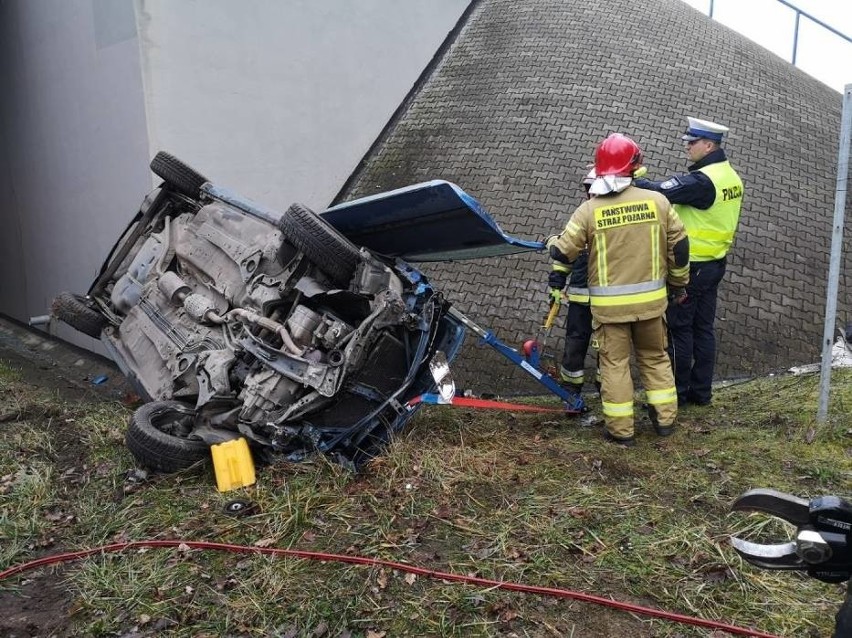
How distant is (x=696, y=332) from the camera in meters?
4.92

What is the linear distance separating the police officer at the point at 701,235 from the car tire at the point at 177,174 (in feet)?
11.1

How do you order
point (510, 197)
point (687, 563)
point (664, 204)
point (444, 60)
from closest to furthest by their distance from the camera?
1. point (687, 563)
2. point (664, 204)
3. point (510, 197)
4. point (444, 60)

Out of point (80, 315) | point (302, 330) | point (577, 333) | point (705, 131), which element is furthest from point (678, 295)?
point (80, 315)

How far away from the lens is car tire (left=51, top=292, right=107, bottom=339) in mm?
5426

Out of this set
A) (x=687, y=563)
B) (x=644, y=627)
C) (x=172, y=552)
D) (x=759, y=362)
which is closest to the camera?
(x=644, y=627)

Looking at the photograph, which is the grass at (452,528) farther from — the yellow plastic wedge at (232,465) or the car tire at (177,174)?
the car tire at (177,174)

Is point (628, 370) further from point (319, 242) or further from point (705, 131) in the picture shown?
point (319, 242)

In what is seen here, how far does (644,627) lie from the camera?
251 cm

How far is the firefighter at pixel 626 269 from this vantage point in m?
4.06

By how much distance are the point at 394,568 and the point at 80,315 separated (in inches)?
149

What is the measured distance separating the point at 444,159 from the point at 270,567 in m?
5.62

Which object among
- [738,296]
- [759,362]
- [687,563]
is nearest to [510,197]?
[738,296]

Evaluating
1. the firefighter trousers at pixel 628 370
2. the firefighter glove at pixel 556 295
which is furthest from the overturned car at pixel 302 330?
the firefighter trousers at pixel 628 370

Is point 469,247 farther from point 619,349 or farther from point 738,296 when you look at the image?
point 738,296
